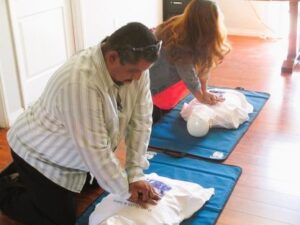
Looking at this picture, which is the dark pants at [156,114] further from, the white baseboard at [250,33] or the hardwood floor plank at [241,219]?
the white baseboard at [250,33]

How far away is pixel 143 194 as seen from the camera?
161 cm

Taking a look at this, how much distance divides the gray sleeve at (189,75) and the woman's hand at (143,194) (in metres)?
0.83

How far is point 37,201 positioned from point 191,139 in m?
0.98

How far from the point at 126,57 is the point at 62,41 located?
1.99 metres

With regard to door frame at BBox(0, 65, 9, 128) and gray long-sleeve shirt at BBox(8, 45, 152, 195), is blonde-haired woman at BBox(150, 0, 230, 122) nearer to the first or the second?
gray long-sleeve shirt at BBox(8, 45, 152, 195)

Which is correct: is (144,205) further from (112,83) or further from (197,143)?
(197,143)

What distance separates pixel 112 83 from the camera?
140 cm

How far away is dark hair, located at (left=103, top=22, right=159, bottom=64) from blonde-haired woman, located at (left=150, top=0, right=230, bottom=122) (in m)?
0.91

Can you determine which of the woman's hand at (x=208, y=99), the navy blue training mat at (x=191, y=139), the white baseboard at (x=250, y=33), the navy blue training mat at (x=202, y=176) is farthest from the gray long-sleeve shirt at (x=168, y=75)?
the white baseboard at (x=250, y=33)

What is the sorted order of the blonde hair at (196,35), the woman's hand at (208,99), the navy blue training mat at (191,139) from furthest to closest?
the woman's hand at (208,99) → the navy blue training mat at (191,139) → the blonde hair at (196,35)

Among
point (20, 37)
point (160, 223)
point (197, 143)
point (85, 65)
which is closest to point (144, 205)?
point (160, 223)

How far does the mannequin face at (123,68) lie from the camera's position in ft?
4.20

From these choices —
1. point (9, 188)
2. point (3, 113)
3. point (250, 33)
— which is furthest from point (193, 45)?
point (250, 33)

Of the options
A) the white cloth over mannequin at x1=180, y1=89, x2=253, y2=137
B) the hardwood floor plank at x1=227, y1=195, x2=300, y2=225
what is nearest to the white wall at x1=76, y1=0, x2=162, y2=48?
the white cloth over mannequin at x1=180, y1=89, x2=253, y2=137
